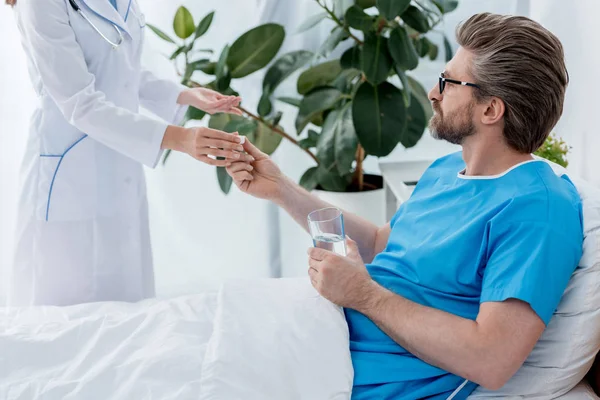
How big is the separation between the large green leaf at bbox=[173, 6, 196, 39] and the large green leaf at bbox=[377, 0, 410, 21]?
2.79ft

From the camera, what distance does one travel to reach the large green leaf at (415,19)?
8.41ft

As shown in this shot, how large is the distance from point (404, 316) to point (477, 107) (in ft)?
1.56

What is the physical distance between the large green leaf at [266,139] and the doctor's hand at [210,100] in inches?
26.1

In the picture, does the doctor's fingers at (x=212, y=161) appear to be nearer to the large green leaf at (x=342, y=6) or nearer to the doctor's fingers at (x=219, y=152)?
the doctor's fingers at (x=219, y=152)

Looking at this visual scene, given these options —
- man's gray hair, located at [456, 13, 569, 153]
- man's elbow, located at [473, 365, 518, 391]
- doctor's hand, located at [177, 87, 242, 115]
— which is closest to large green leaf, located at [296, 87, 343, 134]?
doctor's hand, located at [177, 87, 242, 115]

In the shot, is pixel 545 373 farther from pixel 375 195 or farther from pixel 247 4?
pixel 247 4

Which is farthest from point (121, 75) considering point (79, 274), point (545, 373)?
point (545, 373)

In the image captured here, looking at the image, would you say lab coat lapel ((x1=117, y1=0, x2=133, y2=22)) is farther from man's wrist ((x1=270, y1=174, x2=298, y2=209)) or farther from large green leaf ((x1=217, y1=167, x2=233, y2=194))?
large green leaf ((x1=217, y1=167, x2=233, y2=194))

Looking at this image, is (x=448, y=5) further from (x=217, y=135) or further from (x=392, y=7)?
(x=217, y=135)

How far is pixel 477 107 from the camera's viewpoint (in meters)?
1.53

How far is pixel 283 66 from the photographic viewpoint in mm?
2814

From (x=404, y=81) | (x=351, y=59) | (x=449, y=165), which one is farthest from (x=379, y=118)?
(x=449, y=165)

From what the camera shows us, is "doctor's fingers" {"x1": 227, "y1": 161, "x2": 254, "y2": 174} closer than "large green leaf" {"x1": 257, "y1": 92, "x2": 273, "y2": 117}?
Yes

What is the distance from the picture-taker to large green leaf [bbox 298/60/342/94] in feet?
9.37
